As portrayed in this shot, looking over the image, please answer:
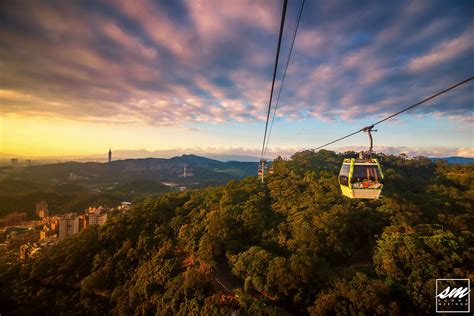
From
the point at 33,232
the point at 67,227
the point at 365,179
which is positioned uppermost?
the point at 365,179

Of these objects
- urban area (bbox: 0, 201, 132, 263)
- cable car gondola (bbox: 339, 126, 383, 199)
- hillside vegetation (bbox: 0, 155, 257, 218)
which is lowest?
urban area (bbox: 0, 201, 132, 263)

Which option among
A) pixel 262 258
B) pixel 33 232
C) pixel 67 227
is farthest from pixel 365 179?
pixel 33 232

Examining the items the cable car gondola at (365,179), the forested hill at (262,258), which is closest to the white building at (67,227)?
the forested hill at (262,258)

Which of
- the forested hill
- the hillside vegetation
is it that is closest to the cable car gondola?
the forested hill

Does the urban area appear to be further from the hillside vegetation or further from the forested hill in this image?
the forested hill

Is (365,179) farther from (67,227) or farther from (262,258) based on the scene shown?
(67,227)

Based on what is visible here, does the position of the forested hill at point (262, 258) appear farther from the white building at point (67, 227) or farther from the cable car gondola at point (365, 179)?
the white building at point (67, 227)

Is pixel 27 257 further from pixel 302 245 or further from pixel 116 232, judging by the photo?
pixel 302 245

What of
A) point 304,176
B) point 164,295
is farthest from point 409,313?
point 304,176

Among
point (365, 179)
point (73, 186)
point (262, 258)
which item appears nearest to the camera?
point (365, 179)
